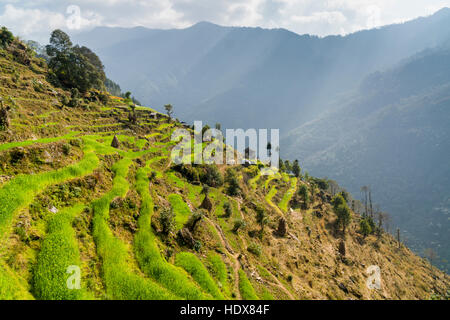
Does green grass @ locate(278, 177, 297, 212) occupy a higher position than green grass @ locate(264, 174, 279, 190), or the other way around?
green grass @ locate(264, 174, 279, 190)

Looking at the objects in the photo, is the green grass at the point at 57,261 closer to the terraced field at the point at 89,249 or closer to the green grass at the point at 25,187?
the terraced field at the point at 89,249

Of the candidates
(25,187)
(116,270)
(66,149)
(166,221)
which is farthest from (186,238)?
(66,149)

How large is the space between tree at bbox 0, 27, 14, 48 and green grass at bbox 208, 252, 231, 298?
101048 millimetres

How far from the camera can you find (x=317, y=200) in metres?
110

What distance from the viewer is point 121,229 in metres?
24.1

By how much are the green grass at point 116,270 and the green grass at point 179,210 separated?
10.9 m

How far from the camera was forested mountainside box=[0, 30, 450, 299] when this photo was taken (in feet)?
57.6

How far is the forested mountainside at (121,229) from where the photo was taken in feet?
57.6

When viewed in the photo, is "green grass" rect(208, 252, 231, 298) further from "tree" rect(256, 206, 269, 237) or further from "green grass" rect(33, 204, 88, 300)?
"tree" rect(256, 206, 269, 237)

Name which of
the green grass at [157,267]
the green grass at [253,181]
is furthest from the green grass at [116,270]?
the green grass at [253,181]

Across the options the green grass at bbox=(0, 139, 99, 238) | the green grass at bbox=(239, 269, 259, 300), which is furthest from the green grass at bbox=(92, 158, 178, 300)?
the green grass at bbox=(239, 269, 259, 300)
